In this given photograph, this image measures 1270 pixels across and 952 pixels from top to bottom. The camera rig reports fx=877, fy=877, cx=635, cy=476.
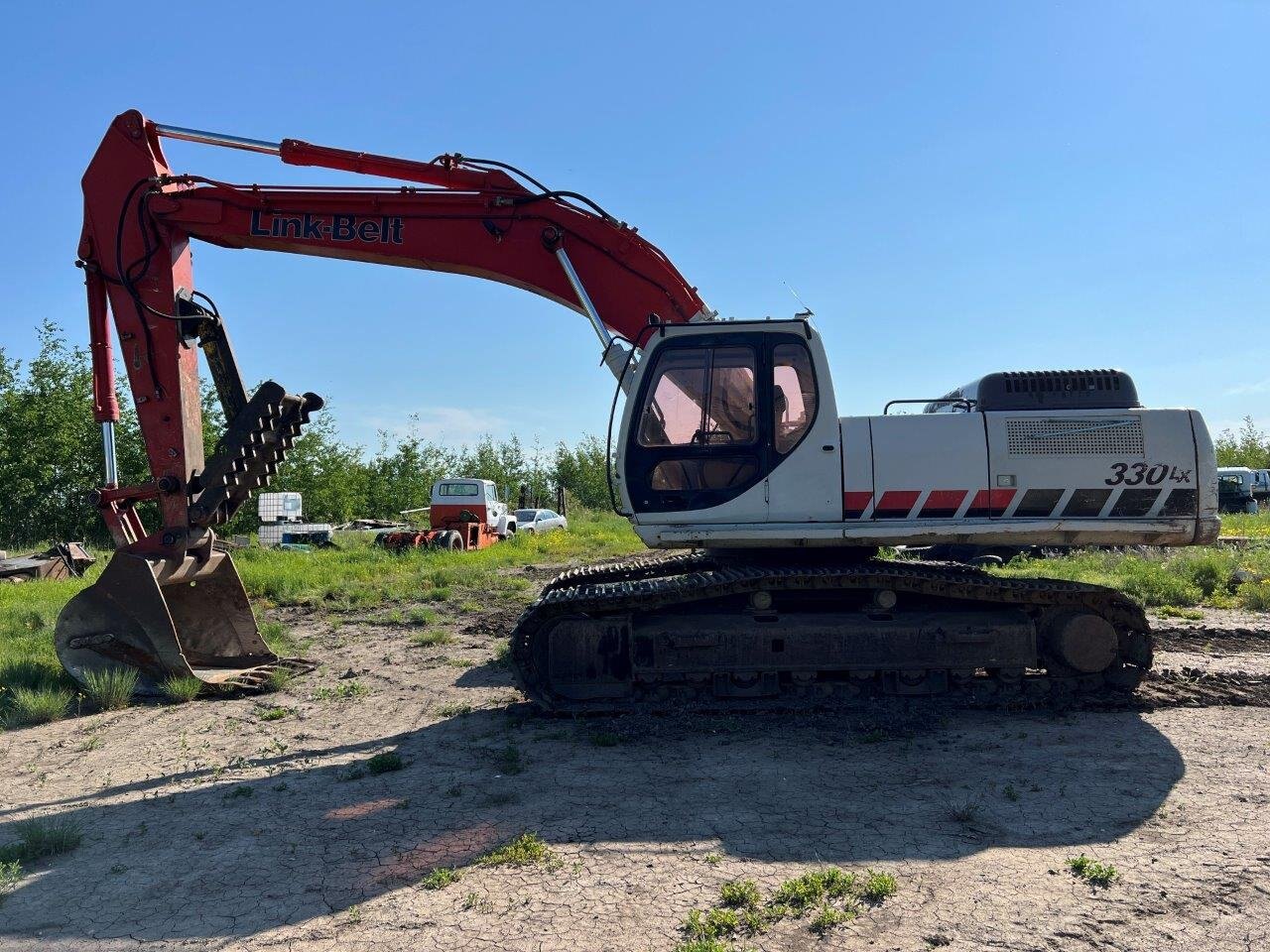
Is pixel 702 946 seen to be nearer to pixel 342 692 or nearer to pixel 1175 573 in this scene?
pixel 342 692

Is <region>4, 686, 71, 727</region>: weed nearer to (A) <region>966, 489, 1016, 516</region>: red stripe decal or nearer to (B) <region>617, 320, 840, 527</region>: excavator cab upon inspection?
(B) <region>617, 320, 840, 527</region>: excavator cab

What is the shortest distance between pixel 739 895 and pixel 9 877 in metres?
3.45

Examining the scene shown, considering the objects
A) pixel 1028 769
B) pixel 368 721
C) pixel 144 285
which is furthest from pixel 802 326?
pixel 144 285

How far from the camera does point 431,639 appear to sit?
1042 cm

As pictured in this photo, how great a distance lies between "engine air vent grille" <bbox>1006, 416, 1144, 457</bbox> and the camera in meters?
6.70

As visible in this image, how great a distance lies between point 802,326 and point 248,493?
5.29m

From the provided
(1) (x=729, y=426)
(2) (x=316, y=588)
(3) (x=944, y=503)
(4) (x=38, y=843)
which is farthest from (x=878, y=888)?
(2) (x=316, y=588)

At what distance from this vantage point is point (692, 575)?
23.0 ft

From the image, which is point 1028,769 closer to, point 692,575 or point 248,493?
point 692,575

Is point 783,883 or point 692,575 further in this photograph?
point 692,575

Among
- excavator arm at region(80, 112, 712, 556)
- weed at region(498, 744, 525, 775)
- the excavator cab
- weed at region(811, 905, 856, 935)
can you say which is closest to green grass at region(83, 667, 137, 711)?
excavator arm at region(80, 112, 712, 556)

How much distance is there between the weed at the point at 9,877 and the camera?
4094 mm

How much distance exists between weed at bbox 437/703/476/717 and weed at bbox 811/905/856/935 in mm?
4077

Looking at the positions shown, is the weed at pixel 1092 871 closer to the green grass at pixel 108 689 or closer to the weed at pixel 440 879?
the weed at pixel 440 879
